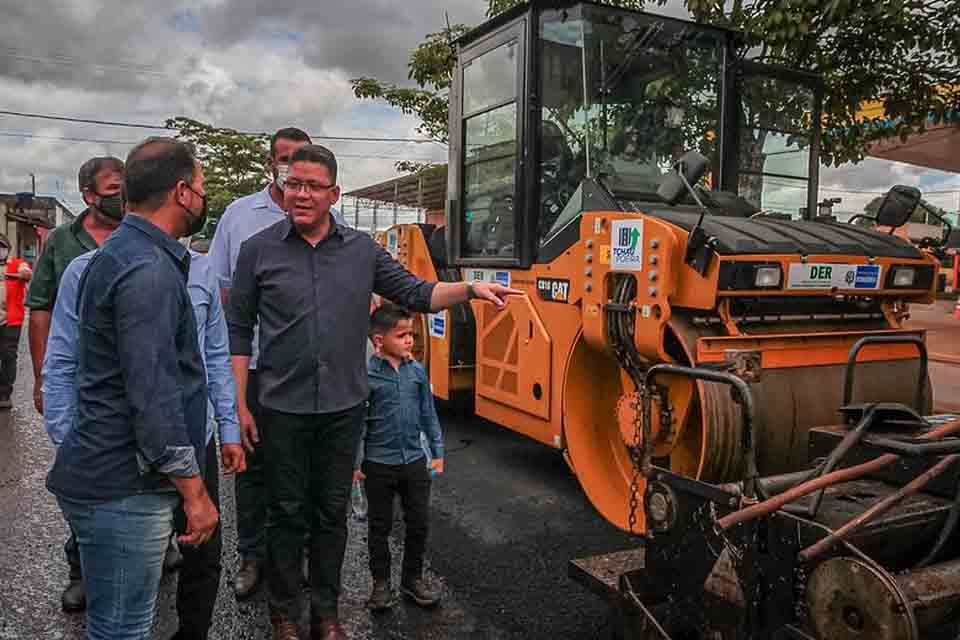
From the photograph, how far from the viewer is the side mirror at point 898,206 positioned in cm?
443

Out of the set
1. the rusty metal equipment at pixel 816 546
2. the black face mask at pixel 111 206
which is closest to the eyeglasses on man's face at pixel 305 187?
the black face mask at pixel 111 206

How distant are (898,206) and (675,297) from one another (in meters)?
1.74

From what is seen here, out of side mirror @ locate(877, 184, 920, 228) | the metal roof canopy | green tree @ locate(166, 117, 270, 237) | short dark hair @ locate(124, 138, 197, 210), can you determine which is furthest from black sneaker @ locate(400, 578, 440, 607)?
green tree @ locate(166, 117, 270, 237)

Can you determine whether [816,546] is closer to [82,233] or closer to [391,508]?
[391,508]

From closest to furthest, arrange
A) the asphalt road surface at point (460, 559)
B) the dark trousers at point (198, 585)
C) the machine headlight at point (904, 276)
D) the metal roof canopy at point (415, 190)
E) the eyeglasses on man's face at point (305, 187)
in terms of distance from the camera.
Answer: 1. the dark trousers at point (198, 585)
2. the eyeglasses on man's face at point (305, 187)
3. the asphalt road surface at point (460, 559)
4. the machine headlight at point (904, 276)
5. the metal roof canopy at point (415, 190)

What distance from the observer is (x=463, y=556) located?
410cm

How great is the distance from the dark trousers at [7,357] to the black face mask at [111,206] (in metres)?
5.01

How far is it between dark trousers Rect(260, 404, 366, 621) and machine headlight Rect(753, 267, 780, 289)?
1864 mm

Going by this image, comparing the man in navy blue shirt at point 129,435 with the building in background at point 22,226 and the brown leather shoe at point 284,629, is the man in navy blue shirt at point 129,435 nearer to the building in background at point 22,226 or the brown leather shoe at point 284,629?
the brown leather shoe at point 284,629

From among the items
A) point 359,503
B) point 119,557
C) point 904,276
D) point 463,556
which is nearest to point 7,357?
point 359,503

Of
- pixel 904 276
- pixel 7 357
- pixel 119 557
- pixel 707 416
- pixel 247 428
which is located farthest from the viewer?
pixel 7 357

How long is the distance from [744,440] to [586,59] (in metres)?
3.06

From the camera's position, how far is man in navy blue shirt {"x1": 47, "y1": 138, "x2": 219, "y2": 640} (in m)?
2.05

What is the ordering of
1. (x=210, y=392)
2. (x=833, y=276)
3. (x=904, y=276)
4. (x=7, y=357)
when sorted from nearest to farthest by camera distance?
1. (x=210, y=392)
2. (x=833, y=276)
3. (x=904, y=276)
4. (x=7, y=357)
